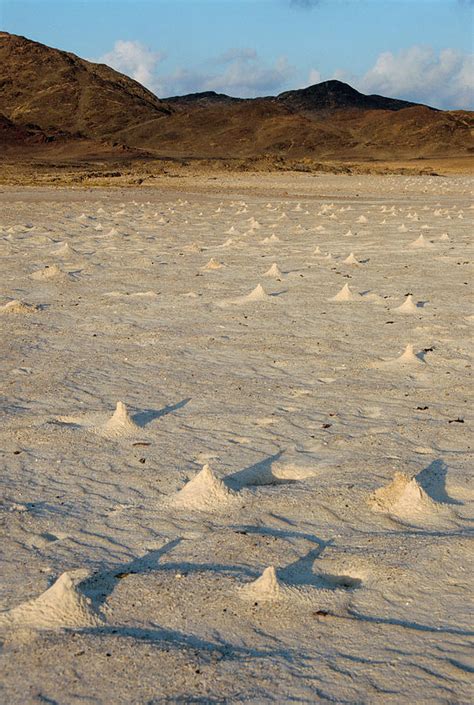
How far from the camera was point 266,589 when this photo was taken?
302cm

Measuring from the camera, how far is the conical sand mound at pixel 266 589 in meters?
3.01

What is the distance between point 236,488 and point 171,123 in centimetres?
8120

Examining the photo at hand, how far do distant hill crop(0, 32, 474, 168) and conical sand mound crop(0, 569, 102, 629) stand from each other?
57.7m

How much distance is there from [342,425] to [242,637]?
7.37ft

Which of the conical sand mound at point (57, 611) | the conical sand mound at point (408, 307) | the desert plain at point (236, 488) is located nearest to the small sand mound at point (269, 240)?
the desert plain at point (236, 488)

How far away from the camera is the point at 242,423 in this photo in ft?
16.2

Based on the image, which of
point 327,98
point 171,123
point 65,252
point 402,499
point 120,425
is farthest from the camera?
point 327,98

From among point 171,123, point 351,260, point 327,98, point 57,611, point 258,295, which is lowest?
point 57,611

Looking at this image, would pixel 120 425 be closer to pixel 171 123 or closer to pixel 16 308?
pixel 16 308

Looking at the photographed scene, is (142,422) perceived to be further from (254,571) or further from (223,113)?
(223,113)

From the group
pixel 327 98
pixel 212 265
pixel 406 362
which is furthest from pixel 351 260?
pixel 327 98

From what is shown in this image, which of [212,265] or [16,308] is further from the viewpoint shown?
[212,265]

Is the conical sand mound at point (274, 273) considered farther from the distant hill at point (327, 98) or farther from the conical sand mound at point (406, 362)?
the distant hill at point (327, 98)

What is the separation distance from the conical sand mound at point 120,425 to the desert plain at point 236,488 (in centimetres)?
1
